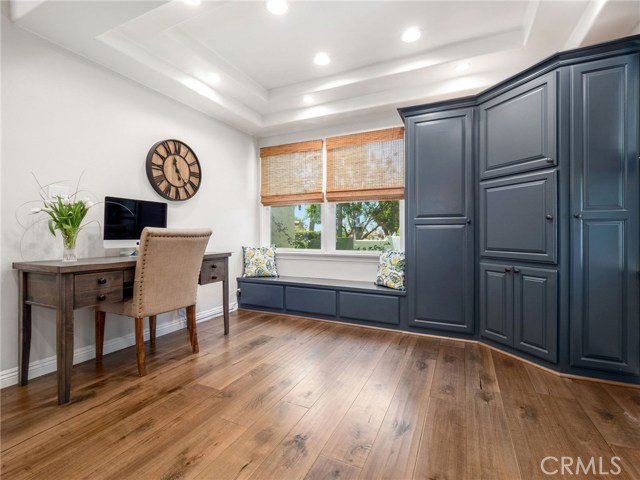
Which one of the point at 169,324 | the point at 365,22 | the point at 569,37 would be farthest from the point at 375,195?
the point at 169,324

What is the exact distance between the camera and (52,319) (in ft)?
7.27

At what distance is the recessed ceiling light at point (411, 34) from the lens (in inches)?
98.1

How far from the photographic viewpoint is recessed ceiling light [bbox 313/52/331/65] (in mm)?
2869

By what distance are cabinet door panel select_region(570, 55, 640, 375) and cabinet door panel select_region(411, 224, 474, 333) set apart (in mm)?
808

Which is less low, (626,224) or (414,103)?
(414,103)

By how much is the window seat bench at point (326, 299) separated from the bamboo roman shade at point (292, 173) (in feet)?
3.70

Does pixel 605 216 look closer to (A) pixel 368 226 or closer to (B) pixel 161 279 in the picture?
(A) pixel 368 226

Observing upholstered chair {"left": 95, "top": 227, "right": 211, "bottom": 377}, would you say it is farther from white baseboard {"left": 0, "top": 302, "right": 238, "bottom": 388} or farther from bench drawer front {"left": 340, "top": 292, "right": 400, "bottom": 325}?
bench drawer front {"left": 340, "top": 292, "right": 400, "bottom": 325}

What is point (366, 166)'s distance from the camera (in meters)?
3.73

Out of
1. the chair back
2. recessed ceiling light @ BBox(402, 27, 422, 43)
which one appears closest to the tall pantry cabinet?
Answer: recessed ceiling light @ BBox(402, 27, 422, 43)

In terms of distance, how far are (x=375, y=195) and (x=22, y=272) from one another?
10.6 ft

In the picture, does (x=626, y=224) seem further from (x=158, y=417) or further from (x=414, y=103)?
(x=158, y=417)

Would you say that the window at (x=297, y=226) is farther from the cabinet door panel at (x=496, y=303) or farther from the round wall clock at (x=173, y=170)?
the cabinet door panel at (x=496, y=303)

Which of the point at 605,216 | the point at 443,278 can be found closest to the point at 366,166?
the point at 443,278
